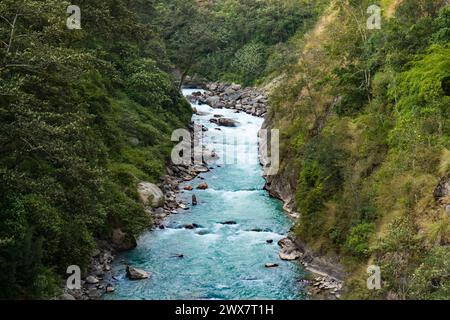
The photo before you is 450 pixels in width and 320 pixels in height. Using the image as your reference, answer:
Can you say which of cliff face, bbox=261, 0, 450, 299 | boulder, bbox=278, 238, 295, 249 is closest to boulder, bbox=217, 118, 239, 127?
cliff face, bbox=261, 0, 450, 299

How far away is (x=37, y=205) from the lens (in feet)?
71.1

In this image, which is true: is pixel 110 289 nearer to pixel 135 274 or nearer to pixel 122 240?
pixel 135 274

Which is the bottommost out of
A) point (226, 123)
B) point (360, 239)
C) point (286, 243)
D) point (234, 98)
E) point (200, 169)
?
point (286, 243)

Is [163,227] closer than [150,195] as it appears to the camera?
Yes

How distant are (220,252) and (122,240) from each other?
513 centimetres

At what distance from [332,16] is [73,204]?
124 feet

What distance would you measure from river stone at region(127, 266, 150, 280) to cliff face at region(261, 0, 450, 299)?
809 cm

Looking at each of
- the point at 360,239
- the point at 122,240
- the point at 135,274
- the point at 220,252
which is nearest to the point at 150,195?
the point at 122,240

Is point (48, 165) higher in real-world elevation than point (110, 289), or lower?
higher

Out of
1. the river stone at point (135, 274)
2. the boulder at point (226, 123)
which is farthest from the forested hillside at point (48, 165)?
the boulder at point (226, 123)

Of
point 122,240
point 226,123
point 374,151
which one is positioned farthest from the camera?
point 226,123

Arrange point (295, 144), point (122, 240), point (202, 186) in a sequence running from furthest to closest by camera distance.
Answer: point (202, 186) < point (295, 144) < point (122, 240)

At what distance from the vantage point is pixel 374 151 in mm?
27125
